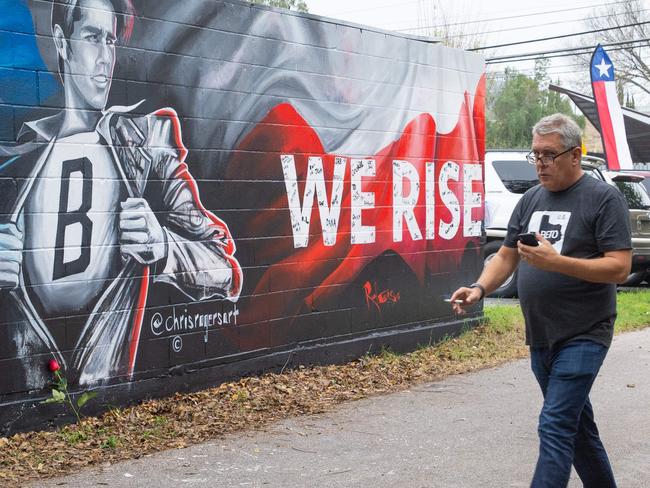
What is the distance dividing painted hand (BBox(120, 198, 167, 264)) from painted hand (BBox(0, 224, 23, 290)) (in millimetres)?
→ 857

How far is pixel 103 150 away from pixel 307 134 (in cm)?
218

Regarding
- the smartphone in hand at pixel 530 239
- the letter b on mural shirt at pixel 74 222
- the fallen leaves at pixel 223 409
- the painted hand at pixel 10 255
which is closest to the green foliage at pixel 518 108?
the fallen leaves at pixel 223 409

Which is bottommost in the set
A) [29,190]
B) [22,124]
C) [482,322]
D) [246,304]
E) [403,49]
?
[482,322]

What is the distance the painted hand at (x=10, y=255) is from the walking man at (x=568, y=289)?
2.96m

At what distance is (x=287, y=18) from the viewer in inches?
311

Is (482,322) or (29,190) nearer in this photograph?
(29,190)

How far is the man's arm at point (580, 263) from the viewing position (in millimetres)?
4105

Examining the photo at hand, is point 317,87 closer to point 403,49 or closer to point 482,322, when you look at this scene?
point 403,49

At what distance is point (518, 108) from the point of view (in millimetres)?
44750

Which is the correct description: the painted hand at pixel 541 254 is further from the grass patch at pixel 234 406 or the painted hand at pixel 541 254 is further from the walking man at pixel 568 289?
the grass patch at pixel 234 406

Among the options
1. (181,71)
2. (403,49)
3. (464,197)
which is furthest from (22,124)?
(464,197)

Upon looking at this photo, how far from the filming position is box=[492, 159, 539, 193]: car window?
13797 millimetres

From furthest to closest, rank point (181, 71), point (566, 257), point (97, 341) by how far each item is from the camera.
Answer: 1. point (181, 71)
2. point (97, 341)
3. point (566, 257)

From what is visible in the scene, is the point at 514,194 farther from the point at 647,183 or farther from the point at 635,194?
the point at 647,183
